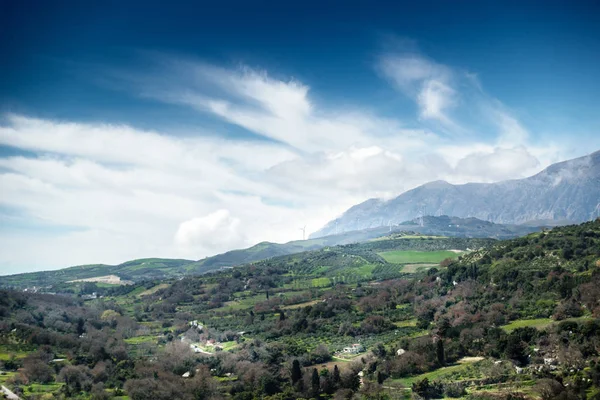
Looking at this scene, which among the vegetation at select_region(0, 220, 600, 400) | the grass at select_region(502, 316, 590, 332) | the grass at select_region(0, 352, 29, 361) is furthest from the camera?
the grass at select_region(0, 352, 29, 361)

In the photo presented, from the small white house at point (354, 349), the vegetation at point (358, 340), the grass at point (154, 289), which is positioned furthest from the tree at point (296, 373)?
the grass at point (154, 289)

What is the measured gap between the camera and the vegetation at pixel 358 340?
178ft

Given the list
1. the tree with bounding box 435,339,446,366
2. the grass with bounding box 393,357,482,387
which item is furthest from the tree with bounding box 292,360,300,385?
the tree with bounding box 435,339,446,366

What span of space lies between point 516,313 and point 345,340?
28651 mm

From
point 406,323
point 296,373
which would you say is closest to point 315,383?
point 296,373

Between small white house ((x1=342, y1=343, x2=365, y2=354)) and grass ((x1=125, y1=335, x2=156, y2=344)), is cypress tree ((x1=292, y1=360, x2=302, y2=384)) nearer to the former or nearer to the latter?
small white house ((x1=342, y1=343, x2=365, y2=354))

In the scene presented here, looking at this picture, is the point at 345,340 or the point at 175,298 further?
the point at 175,298

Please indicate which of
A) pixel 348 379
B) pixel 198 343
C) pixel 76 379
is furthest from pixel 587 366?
pixel 198 343

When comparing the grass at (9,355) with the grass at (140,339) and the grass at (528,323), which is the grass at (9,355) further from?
the grass at (528,323)

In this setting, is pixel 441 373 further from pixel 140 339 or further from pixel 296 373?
pixel 140 339

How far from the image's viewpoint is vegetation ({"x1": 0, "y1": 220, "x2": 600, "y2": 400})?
178 feet

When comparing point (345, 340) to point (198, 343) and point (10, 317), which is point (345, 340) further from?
point (10, 317)

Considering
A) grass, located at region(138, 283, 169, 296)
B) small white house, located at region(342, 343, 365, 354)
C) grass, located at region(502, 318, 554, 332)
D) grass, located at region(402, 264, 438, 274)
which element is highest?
grass, located at region(138, 283, 169, 296)

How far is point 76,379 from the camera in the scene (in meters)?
64.3
